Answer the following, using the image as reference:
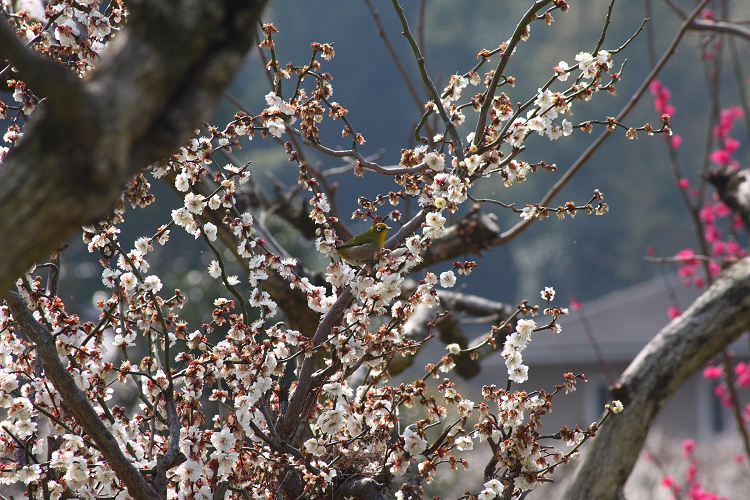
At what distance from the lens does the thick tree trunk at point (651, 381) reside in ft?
10.1

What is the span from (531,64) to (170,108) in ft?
101

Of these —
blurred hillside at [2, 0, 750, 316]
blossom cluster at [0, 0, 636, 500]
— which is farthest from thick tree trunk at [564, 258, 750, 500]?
blurred hillside at [2, 0, 750, 316]

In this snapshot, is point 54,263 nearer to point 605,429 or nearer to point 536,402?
point 536,402

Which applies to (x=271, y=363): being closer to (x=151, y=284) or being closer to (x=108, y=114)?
(x=151, y=284)

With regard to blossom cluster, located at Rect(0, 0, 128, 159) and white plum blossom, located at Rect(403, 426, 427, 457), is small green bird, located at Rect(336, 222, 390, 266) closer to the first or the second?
white plum blossom, located at Rect(403, 426, 427, 457)

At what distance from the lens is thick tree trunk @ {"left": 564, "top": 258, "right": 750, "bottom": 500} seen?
3076mm

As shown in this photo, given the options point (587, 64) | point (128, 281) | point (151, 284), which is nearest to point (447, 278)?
point (587, 64)

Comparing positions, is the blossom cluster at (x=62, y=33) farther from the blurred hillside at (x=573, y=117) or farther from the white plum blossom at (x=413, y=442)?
the blurred hillside at (x=573, y=117)

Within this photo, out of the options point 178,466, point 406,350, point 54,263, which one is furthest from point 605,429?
point 54,263

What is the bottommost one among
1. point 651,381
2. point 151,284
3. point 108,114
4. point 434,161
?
point 108,114

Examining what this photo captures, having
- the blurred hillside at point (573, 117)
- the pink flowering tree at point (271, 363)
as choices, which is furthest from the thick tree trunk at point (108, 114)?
the blurred hillside at point (573, 117)

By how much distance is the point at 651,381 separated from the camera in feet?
10.2

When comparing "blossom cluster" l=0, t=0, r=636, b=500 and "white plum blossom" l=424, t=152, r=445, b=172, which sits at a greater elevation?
"white plum blossom" l=424, t=152, r=445, b=172

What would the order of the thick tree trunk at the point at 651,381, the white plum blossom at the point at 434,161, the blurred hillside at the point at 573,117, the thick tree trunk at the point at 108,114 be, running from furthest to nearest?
the blurred hillside at the point at 573,117
the thick tree trunk at the point at 651,381
the white plum blossom at the point at 434,161
the thick tree trunk at the point at 108,114
